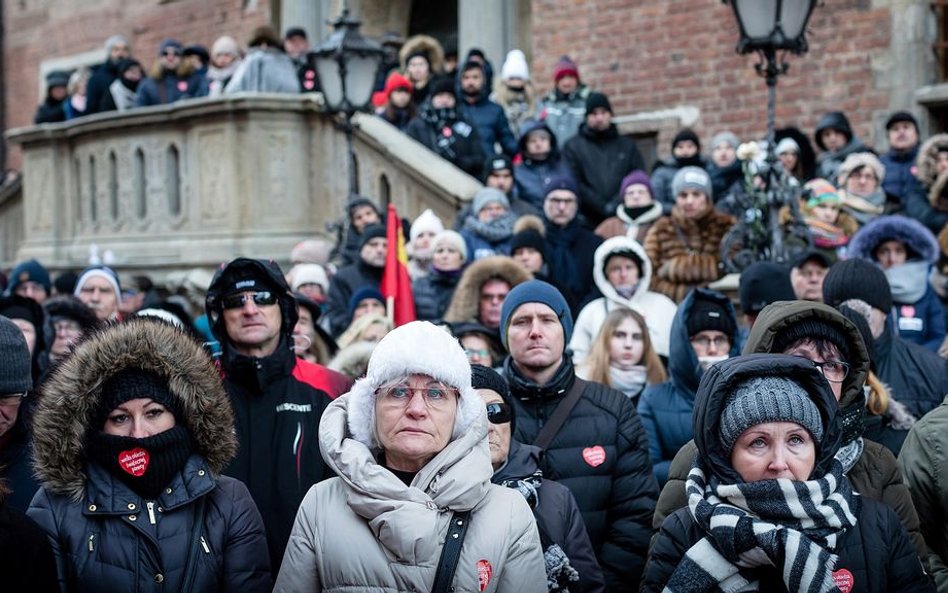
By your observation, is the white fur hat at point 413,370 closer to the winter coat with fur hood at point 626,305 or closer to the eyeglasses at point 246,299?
the eyeglasses at point 246,299

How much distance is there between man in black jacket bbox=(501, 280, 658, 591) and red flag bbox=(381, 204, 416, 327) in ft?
9.87

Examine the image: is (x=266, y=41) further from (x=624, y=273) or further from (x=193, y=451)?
(x=193, y=451)

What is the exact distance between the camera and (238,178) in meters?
10.2

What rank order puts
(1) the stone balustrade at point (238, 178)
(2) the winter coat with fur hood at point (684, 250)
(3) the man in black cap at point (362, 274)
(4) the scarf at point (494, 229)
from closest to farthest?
1. (2) the winter coat with fur hood at point (684, 250)
2. (3) the man in black cap at point (362, 274)
3. (4) the scarf at point (494, 229)
4. (1) the stone balustrade at point (238, 178)

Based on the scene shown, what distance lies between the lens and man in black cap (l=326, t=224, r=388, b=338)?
7684 millimetres

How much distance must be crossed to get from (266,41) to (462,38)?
331 centimetres

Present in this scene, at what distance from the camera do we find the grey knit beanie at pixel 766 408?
2.81 metres

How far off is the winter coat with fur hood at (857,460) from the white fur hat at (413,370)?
69 cm

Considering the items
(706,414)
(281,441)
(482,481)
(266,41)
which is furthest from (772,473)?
(266,41)

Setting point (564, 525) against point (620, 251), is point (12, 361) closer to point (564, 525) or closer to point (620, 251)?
point (564, 525)

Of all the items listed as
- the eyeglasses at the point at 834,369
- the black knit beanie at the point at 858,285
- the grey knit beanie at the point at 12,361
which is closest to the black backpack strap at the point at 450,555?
the eyeglasses at the point at 834,369

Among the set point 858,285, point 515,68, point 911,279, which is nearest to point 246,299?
point 858,285

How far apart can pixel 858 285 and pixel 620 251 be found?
180cm

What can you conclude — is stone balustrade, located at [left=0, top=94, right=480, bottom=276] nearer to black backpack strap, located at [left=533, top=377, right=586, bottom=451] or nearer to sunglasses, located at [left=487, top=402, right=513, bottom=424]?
black backpack strap, located at [left=533, top=377, right=586, bottom=451]
